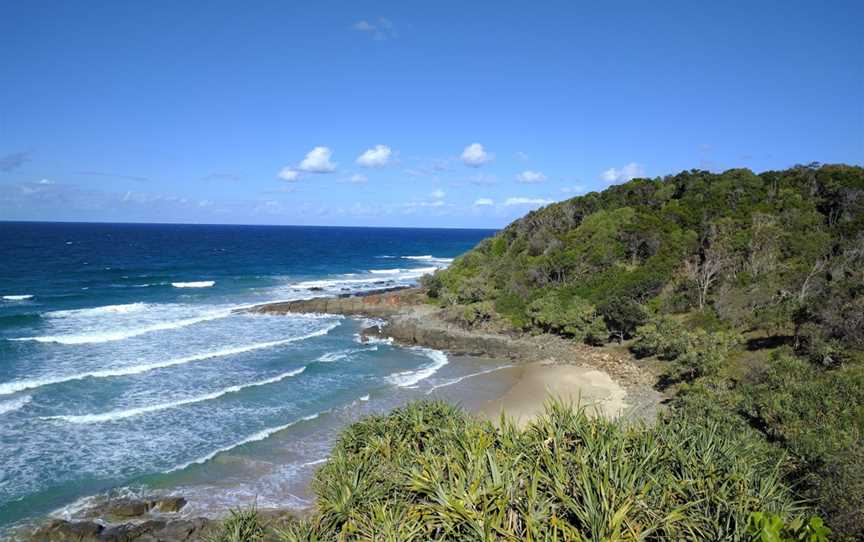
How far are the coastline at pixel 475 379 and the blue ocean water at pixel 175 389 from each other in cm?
135

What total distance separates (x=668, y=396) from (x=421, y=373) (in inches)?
488

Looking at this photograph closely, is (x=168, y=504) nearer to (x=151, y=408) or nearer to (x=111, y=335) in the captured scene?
(x=151, y=408)

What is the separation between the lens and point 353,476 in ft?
36.3

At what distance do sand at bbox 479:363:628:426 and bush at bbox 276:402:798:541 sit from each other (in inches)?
445

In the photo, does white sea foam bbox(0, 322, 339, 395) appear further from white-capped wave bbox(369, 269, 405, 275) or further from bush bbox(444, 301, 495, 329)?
white-capped wave bbox(369, 269, 405, 275)

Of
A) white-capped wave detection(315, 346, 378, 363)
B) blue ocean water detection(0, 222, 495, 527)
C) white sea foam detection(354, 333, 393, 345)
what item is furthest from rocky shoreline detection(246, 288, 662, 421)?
white-capped wave detection(315, 346, 378, 363)

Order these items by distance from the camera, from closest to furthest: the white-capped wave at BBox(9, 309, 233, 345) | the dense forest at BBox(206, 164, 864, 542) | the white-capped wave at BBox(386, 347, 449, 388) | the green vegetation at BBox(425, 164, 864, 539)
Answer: the dense forest at BBox(206, 164, 864, 542) < the green vegetation at BBox(425, 164, 864, 539) < the white-capped wave at BBox(386, 347, 449, 388) < the white-capped wave at BBox(9, 309, 233, 345)

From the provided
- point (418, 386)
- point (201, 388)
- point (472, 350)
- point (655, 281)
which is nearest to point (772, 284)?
point (655, 281)

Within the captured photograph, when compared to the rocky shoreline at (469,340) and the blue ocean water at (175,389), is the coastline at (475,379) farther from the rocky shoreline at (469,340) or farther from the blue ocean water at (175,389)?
the blue ocean water at (175,389)

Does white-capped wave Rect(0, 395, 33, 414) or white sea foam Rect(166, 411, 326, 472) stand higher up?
white-capped wave Rect(0, 395, 33, 414)

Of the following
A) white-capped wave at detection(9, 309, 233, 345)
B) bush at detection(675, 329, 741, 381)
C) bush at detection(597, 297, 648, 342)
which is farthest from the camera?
white-capped wave at detection(9, 309, 233, 345)

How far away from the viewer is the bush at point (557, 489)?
7.99 m

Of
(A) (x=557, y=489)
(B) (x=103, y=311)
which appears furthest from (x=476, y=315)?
(A) (x=557, y=489)

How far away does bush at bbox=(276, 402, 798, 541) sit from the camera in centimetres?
799
